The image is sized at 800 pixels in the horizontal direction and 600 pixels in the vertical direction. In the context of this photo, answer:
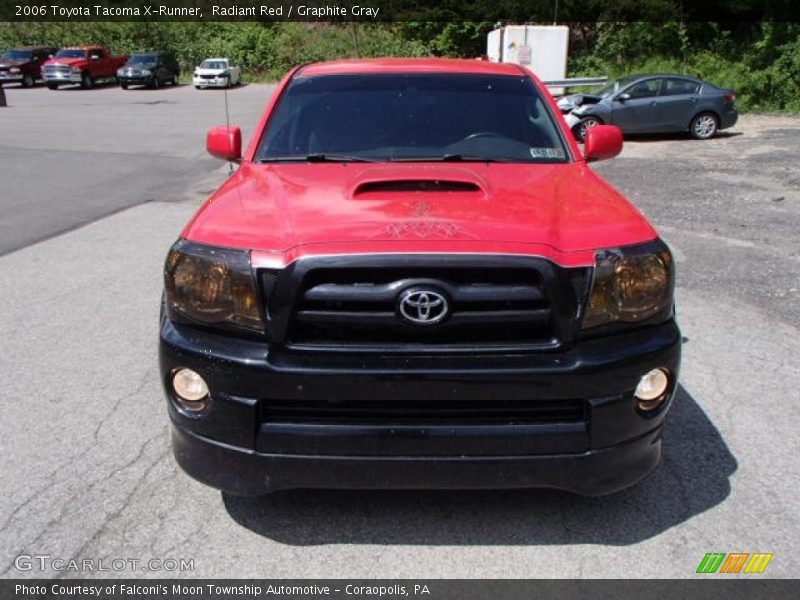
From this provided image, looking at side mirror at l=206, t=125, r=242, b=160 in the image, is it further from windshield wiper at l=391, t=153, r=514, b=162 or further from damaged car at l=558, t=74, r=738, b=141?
damaged car at l=558, t=74, r=738, b=141

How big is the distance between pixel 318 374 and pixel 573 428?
3.04 ft

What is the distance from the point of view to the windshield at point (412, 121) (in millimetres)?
3869

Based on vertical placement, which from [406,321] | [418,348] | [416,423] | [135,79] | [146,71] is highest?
[406,321]

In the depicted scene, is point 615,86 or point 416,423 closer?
point 416,423

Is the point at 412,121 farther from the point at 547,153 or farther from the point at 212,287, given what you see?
the point at 212,287

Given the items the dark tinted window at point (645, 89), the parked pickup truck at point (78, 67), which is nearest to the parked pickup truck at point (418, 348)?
the dark tinted window at point (645, 89)

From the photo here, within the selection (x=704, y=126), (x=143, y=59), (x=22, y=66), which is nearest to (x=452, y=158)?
(x=704, y=126)

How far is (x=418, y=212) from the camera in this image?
289 centimetres

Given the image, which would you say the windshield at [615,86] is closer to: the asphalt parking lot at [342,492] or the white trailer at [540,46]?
the white trailer at [540,46]

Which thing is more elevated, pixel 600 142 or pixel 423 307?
pixel 600 142

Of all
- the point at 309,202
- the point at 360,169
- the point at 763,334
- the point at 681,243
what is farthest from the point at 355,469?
the point at 681,243

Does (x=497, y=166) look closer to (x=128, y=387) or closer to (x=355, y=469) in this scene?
(x=355, y=469)

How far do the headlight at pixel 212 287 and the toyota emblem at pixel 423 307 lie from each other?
1.71 ft

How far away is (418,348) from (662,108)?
55.6 feet
